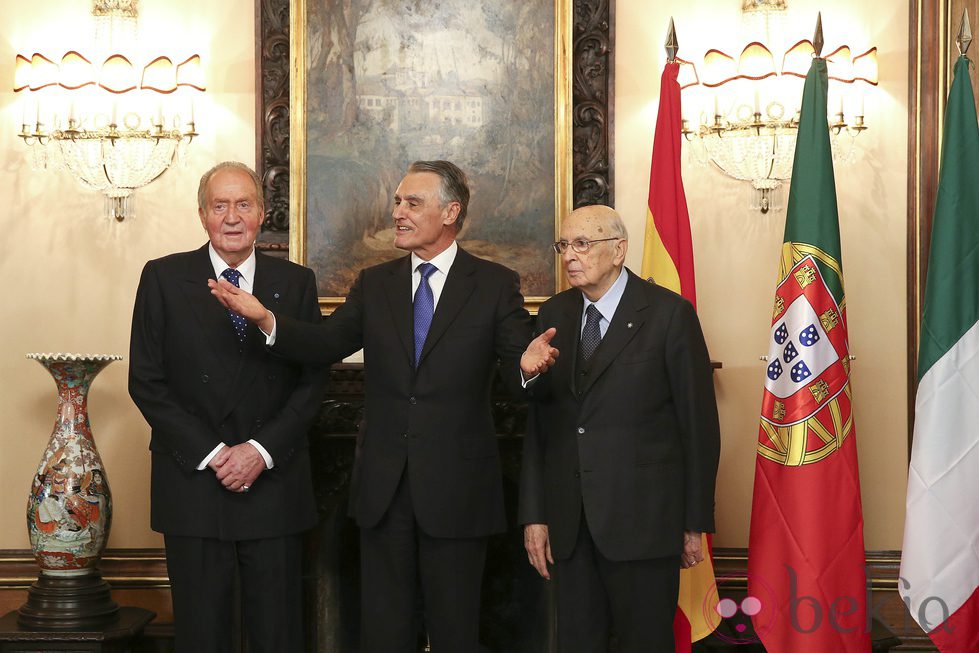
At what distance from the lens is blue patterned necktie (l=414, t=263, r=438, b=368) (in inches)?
126

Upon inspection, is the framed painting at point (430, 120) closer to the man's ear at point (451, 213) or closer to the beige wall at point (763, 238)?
the beige wall at point (763, 238)

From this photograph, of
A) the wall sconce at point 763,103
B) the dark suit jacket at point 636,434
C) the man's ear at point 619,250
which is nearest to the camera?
the dark suit jacket at point 636,434

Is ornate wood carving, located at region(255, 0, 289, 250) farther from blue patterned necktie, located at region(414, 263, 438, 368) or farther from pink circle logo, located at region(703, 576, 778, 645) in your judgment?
pink circle logo, located at region(703, 576, 778, 645)

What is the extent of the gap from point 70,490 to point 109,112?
1.46 m

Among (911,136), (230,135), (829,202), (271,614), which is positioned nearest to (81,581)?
(271,614)

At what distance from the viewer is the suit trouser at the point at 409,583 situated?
3.10 meters

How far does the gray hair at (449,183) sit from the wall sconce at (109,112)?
1.38 m

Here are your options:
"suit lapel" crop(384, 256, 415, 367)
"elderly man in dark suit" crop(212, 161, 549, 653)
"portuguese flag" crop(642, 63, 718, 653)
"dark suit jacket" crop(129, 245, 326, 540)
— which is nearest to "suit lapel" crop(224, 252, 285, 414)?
"dark suit jacket" crop(129, 245, 326, 540)

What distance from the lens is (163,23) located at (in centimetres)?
435

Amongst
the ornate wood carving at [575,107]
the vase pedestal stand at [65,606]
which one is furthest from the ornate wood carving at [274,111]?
the vase pedestal stand at [65,606]

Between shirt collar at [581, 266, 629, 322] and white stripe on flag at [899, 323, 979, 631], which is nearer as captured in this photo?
shirt collar at [581, 266, 629, 322]

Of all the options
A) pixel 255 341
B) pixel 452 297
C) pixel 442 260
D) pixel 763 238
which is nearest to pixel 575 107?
pixel 763 238

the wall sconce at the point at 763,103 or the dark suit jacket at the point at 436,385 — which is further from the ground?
the wall sconce at the point at 763,103

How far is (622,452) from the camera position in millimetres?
2971
